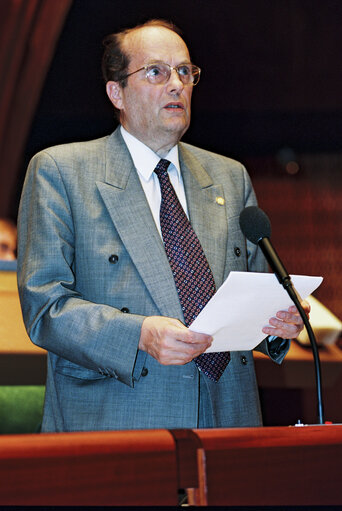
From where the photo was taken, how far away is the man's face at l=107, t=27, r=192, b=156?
1887 millimetres

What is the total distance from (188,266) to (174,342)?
1.10 ft

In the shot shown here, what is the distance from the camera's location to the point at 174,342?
143 cm

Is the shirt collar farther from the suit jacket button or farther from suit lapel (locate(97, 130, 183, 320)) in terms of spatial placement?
the suit jacket button

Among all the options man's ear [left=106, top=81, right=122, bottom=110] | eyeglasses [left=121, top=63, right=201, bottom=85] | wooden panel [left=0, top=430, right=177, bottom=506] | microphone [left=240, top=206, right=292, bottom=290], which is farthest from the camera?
man's ear [left=106, top=81, right=122, bottom=110]

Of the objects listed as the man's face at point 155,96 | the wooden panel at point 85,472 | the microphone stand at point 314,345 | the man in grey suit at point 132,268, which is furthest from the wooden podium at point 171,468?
the man's face at point 155,96

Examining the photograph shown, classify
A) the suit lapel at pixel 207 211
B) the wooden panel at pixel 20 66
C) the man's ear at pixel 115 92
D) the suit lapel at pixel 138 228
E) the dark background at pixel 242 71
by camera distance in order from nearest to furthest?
1. the suit lapel at pixel 138 228
2. the suit lapel at pixel 207 211
3. the man's ear at pixel 115 92
4. the dark background at pixel 242 71
5. the wooden panel at pixel 20 66

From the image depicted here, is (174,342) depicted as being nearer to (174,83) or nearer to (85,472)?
(85,472)

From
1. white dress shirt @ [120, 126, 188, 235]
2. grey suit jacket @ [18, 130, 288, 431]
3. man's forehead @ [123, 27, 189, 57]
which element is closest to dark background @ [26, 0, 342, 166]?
man's forehead @ [123, 27, 189, 57]

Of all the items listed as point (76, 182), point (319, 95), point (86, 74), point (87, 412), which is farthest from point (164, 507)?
point (86, 74)

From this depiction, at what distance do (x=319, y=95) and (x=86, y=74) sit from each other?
4.49ft

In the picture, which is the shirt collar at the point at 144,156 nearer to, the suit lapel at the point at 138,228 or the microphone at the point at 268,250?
the suit lapel at the point at 138,228

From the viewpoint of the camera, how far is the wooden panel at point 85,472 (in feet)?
2.67

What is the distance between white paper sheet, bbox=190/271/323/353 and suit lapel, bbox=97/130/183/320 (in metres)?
0.18

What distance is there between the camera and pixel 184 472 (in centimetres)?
87
